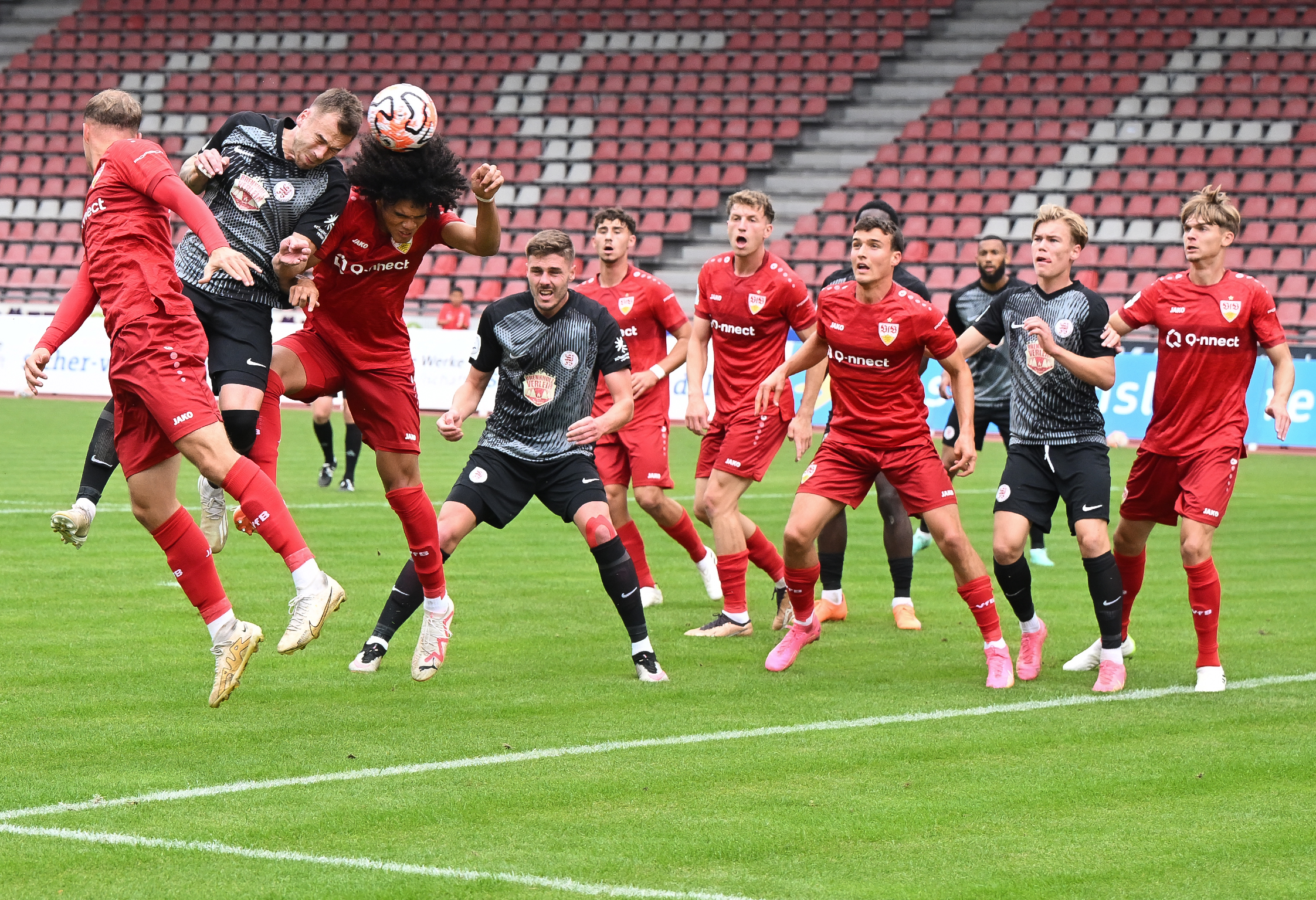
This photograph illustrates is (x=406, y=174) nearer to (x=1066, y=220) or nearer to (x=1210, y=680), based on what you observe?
(x=1066, y=220)

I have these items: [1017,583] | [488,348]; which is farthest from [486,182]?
[1017,583]

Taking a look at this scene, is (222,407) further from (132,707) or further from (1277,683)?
(1277,683)

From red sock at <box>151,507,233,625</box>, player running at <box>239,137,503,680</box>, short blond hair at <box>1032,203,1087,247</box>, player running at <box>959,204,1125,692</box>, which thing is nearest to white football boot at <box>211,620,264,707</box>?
red sock at <box>151,507,233,625</box>

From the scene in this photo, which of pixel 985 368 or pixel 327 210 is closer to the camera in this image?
pixel 327 210

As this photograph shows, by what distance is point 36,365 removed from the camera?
666 centimetres

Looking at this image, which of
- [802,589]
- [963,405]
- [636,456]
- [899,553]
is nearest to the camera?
[963,405]

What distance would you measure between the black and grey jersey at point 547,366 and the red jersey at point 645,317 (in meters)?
2.20

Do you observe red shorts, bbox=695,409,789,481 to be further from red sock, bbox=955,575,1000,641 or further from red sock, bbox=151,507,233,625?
red sock, bbox=151,507,233,625

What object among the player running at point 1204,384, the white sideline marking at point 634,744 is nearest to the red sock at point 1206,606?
the player running at point 1204,384

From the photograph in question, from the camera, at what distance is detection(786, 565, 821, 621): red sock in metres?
8.12

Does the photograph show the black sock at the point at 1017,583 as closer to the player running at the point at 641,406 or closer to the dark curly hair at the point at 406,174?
the player running at the point at 641,406

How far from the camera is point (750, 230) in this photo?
927cm

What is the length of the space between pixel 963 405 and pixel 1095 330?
0.70m

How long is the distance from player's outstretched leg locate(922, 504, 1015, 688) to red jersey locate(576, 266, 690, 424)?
2840 mm
